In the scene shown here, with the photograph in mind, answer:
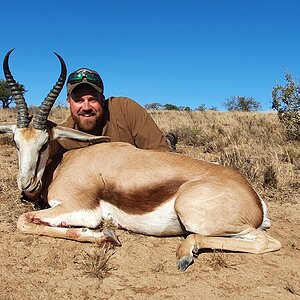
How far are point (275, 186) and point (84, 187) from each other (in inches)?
130

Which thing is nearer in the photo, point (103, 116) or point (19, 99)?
point (19, 99)

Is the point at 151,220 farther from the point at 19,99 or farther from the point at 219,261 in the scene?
the point at 19,99

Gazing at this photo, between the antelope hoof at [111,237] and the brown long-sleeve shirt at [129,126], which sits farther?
the brown long-sleeve shirt at [129,126]

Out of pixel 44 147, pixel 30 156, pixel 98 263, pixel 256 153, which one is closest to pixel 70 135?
pixel 44 147

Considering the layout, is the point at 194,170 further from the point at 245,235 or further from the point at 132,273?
the point at 132,273

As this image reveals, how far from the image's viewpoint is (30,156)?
13.3 feet

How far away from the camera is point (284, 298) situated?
3010 mm

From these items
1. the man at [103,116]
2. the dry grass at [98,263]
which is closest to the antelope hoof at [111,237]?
the dry grass at [98,263]

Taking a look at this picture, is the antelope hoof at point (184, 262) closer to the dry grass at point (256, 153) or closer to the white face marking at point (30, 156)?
the white face marking at point (30, 156)

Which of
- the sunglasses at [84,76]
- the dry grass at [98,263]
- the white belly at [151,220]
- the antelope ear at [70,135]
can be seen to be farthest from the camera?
the sunglasses at [84,76]

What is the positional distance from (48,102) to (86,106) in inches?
32.9

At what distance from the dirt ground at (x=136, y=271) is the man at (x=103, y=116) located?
69.0 inches

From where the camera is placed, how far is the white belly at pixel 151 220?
388cm

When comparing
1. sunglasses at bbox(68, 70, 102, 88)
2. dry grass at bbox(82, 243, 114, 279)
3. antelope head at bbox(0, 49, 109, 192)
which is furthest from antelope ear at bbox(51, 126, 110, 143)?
dry grass at bbox(82, 243, 114, 279)
